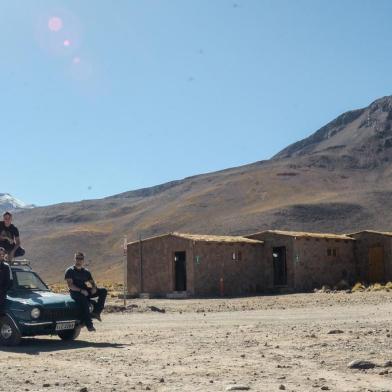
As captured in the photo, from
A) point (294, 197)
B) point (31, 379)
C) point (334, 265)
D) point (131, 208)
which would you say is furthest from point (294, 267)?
point (131, 208)

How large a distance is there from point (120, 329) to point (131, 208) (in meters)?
114

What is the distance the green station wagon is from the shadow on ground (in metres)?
0.21

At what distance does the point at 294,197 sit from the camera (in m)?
103

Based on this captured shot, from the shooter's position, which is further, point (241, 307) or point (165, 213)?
point (165, 213)

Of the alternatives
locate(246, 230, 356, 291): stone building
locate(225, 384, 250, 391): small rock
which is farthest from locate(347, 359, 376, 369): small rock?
locate(246, 230, 356, 291): stone building

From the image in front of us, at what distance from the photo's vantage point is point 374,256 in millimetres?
38375

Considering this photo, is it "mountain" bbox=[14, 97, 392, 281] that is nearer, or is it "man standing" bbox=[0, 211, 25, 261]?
"man standing" bbox=[0, 211, 25, 261]

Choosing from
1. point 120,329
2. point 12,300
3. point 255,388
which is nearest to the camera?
point 255,388

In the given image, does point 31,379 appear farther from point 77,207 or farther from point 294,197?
point 77,207

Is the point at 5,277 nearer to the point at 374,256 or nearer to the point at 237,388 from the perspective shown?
the point at 237,388

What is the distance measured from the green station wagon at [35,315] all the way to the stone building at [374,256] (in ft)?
90.2

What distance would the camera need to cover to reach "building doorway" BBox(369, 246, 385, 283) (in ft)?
124

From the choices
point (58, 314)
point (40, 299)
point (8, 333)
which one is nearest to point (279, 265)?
point (58, 314)

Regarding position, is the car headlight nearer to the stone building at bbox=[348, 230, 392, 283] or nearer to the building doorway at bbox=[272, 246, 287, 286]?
the building doorway at bbox=[272, 246, 287, 286]
